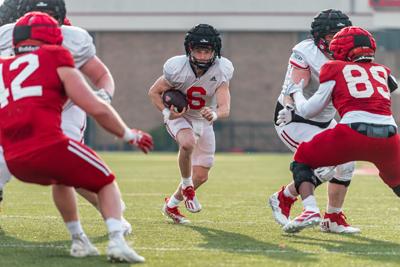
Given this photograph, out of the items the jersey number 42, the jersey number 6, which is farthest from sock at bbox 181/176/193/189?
the jersey number 42

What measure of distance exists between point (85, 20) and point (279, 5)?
26.4 feet

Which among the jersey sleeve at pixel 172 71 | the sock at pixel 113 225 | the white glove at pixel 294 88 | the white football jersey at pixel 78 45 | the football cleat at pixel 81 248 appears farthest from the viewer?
the jersey sleeve at pixel 172 71

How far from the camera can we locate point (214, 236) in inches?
261

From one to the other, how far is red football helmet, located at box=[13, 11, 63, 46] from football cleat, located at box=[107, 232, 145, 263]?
1.17 metres

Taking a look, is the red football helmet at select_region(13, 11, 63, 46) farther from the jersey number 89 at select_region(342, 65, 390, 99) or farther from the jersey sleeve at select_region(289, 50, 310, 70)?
the jersey sleeve at select_region(289, 50, 310, 70)

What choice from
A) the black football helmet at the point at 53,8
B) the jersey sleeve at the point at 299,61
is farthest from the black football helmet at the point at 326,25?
the black football helmet at the point at 53,8

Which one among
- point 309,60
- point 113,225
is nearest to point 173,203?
point 309,60

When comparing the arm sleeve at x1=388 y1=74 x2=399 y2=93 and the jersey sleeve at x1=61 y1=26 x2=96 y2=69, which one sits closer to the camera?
the jersey sleeve at x1=61 y1=26 x2=96 y2=69

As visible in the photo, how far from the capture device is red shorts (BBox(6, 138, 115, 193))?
5059mm

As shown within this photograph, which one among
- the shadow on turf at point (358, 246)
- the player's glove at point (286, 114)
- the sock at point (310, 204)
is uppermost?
the player's glove at point (286, 114)

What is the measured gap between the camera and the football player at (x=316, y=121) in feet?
23.0

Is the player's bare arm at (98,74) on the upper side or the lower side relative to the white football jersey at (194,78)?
upper

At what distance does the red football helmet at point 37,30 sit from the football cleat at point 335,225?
2781 mm

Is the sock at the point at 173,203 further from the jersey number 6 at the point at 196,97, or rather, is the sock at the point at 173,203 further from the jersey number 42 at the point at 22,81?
the jersey number 42 at the point at 22,81
